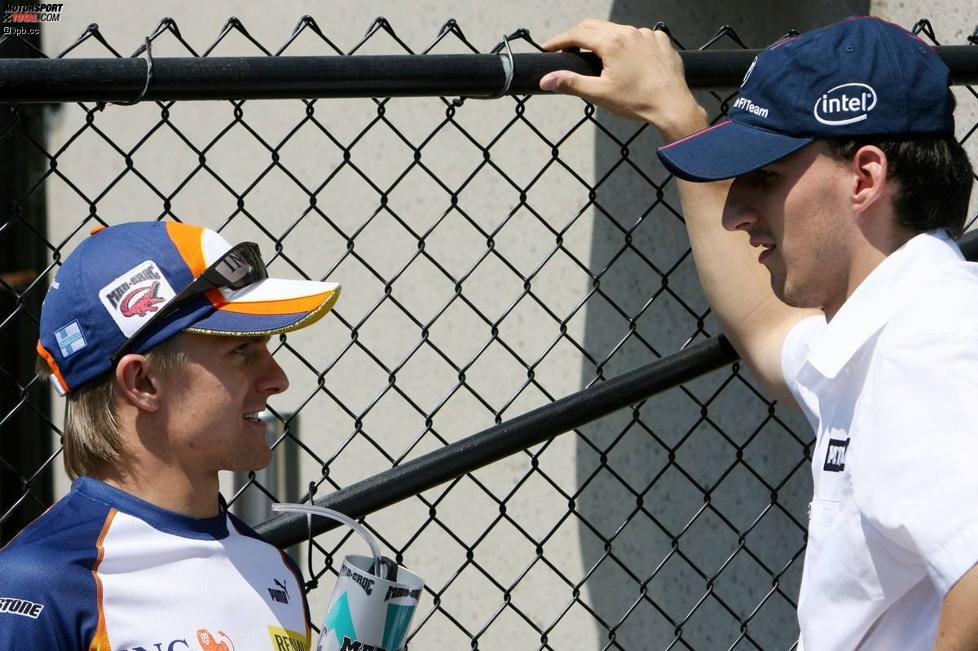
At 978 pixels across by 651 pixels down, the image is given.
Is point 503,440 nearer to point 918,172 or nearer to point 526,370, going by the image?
point 918,172

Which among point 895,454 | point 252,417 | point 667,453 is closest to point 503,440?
point 252,417

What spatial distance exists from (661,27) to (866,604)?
1227 mm

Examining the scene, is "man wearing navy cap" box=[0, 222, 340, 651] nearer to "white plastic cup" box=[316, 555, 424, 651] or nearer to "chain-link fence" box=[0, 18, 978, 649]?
"white plastic cup" box=[316, 555, 424, 651]

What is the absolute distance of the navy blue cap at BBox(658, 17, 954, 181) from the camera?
1.72 metres

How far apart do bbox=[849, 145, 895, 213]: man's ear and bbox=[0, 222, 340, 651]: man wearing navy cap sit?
0.80 meters

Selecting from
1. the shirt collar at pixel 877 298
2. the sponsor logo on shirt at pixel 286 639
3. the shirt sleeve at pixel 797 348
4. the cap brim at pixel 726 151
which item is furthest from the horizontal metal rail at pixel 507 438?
the shirt collar at pixel 877 298

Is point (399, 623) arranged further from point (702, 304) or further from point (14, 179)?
point (14, 179)

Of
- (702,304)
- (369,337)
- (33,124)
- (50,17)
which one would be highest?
(50,17)

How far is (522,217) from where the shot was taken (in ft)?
13.4

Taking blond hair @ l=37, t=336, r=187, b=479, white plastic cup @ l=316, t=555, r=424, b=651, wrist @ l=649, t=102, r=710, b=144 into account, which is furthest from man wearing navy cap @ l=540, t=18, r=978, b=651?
blond hair @ l=37, t=336, r=187, b=479

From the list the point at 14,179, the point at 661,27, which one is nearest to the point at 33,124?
the point at 14,179

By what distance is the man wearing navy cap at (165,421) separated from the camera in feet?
5.45

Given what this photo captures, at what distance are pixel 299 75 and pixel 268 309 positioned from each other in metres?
0.48

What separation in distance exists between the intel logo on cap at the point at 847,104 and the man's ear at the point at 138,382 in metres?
1.00
